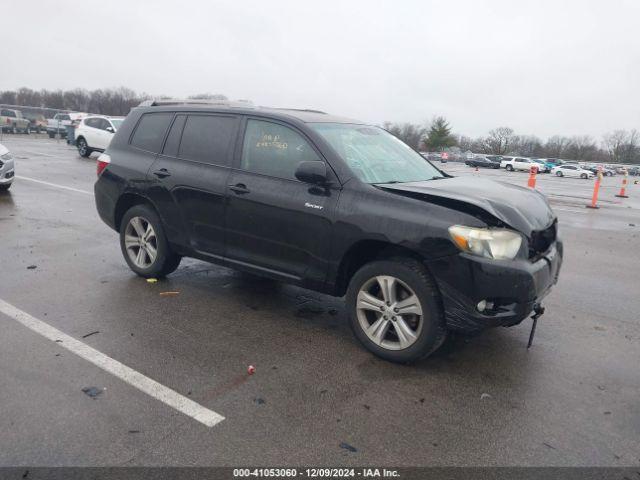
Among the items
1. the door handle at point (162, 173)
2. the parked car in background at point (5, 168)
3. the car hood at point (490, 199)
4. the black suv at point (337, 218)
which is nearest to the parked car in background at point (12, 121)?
the parked car in background at point (5, 168)

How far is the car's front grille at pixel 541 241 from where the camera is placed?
367cm

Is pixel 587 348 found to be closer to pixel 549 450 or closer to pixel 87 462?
pixel 549 450

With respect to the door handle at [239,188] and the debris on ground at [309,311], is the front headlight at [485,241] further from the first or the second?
the door handle at [239,188]

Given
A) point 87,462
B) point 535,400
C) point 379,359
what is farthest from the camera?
point 379,359

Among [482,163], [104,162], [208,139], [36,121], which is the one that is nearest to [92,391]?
[208,139]

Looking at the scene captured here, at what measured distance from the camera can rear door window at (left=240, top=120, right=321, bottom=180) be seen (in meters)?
4.35

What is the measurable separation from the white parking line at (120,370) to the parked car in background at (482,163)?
200 ft

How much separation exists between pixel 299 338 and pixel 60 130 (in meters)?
38.4

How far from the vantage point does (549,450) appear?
9.36 ft

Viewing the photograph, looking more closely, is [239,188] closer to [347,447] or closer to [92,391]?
[92,391]

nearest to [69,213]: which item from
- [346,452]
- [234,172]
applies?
[234,172]

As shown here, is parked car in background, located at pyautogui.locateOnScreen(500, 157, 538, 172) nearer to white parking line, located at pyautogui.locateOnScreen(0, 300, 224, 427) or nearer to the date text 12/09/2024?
white parking line, located at pyautogui.locateOnScreen(0, 300, 224, 427)

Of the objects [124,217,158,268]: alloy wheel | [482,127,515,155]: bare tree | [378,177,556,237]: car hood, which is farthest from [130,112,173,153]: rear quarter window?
[482,127,515,155]: bare tree

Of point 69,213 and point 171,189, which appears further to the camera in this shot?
point 69,213
